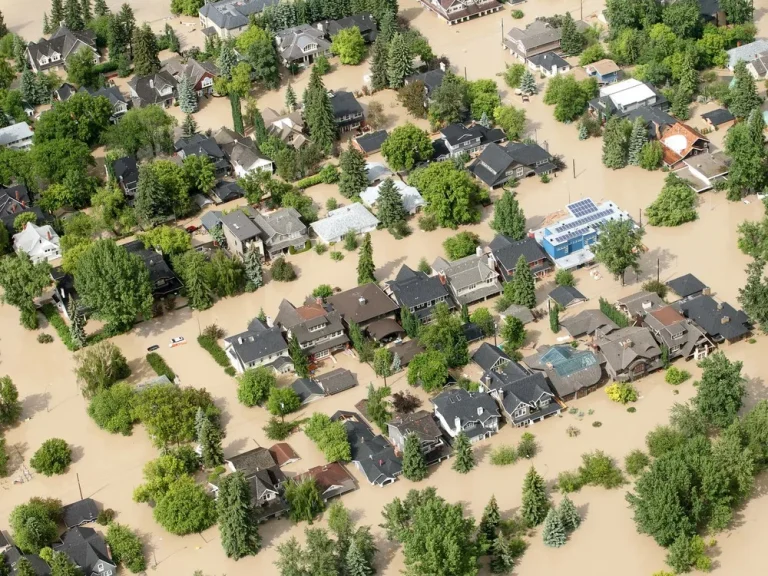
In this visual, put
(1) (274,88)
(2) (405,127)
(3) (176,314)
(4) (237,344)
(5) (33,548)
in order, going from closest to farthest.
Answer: (5) (33,548) → (4) (237,344) → (3) (176,314) → (2) (405,127) → (1) (274,88)

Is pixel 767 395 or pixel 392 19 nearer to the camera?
pixel 767 395

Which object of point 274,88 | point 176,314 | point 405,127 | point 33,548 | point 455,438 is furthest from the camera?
point 274,88

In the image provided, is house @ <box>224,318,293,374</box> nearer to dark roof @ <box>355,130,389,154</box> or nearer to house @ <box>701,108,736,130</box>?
dark roof @ <box>355,130,389,154</box>

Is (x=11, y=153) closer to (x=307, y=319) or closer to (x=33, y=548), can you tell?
(x=307, y=319)

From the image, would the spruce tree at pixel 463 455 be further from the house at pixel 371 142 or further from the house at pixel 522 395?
the house at pixel 371 142

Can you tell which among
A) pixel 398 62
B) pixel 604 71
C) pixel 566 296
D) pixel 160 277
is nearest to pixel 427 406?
pixel 566 296

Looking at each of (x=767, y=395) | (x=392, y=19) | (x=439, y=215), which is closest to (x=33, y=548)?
(x=439, y=215)
